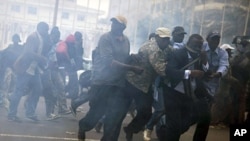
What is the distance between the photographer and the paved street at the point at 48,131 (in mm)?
5469

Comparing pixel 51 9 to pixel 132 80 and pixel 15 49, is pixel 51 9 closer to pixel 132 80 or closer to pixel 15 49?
pixel 15 49

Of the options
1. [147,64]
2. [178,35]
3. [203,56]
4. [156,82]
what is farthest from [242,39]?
[147,64]

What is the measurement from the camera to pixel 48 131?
596 centimetres

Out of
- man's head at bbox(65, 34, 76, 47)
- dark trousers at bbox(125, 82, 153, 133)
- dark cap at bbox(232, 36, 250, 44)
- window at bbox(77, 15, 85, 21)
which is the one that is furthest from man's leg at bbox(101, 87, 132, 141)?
window at bbox(77, 15, 85, 21)

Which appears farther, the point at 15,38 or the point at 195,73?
the point at 15,38

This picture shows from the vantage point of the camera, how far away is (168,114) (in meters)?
4.85

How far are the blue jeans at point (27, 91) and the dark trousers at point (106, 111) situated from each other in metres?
1.88

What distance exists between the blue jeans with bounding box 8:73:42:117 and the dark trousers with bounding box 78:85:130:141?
6.17 ft

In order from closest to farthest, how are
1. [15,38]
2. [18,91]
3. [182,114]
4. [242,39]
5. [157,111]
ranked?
[182,114] → [157,111] → [18,91] → [15,38] → [242,39]

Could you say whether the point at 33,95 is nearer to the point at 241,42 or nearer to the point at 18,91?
the point at 18,91

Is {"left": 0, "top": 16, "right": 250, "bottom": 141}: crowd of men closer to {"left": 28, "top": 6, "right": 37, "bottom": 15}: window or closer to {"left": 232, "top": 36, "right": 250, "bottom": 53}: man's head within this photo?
{"left": 232, "top": 36, "right": 250, "bottom": 53}: man's head

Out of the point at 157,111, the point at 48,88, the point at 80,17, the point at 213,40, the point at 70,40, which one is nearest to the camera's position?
the point at 213,40

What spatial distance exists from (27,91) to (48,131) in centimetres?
88

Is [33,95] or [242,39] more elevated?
[242,39]
